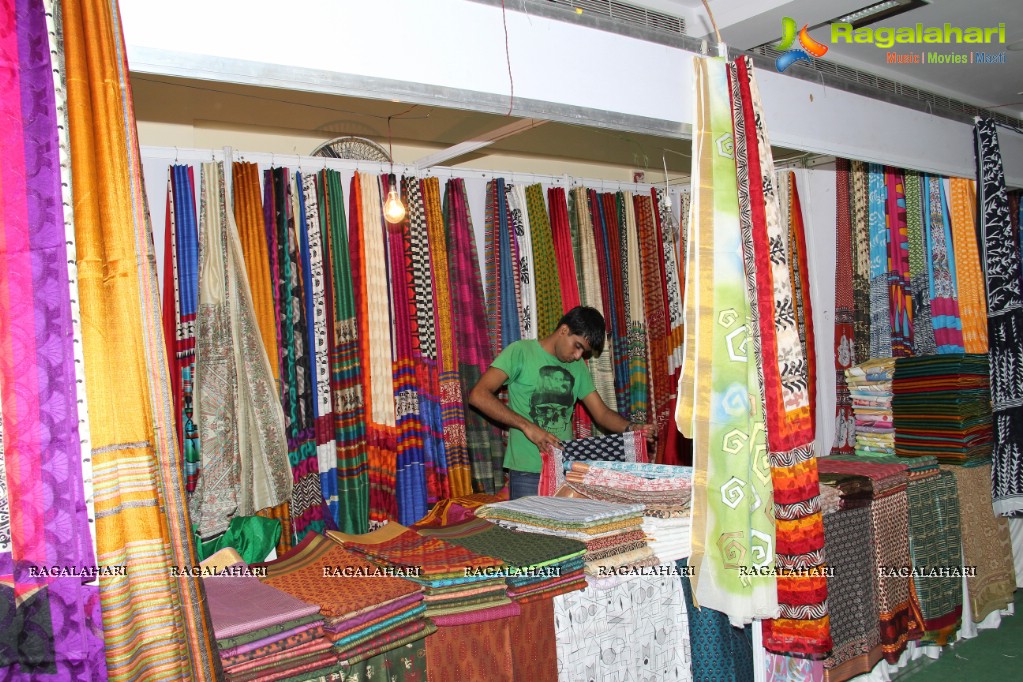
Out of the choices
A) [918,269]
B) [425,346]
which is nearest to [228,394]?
[425,346]

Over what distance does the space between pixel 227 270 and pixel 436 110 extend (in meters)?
2.26

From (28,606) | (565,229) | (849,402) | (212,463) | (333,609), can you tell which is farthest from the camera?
(565,229)

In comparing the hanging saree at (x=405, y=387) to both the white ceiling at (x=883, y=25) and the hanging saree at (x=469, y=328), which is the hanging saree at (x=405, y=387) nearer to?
the hanging saree at (x=469, y=328)

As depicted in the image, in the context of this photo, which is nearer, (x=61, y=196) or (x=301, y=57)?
(x=61, y=196)

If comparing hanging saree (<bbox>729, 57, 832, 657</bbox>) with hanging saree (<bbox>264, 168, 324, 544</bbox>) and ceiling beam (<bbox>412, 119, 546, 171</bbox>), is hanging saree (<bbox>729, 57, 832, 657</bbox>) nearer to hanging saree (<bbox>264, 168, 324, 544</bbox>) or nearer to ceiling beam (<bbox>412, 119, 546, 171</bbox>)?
ceiling beam (<bbox>412, 119, 546, 171</bbox>)

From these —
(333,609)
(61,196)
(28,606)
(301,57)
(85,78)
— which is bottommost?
(333,609)

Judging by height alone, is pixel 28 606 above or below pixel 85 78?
below

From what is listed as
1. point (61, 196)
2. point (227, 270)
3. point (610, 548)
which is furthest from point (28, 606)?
point (227, 270)

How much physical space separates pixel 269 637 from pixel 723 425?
1.46 metres

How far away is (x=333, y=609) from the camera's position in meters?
1.89

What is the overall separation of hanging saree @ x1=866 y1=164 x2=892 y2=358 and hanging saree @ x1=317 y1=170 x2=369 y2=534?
9.67 feet

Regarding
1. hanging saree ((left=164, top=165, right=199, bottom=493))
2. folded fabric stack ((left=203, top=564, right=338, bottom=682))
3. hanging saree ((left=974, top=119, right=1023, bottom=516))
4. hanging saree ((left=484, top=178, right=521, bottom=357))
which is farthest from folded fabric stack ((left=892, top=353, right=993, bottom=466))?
hanging saree ((left=164, top=165, right=199, bottom=493))

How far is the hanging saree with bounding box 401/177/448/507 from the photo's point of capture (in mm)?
4496

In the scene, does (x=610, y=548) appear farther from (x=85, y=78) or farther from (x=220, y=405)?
(x=220, y=405)
